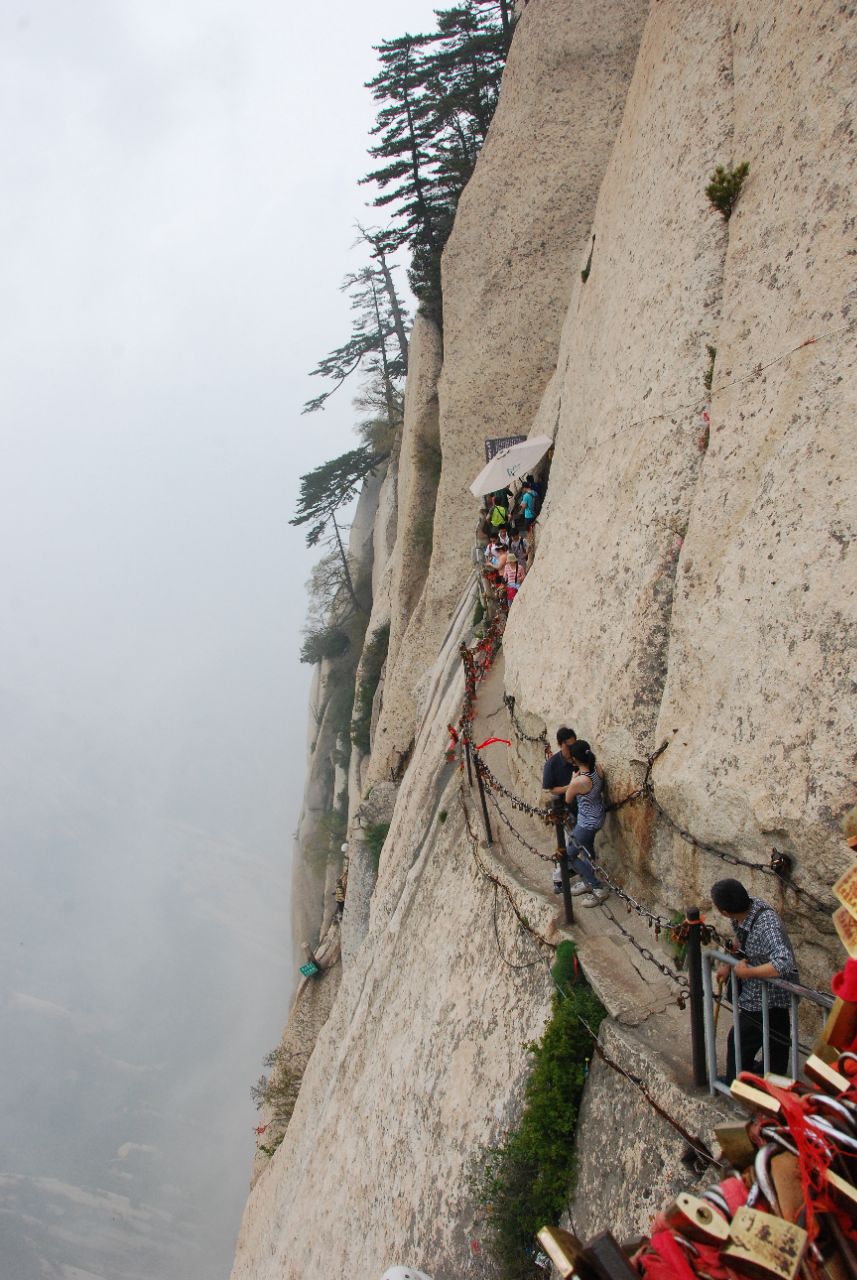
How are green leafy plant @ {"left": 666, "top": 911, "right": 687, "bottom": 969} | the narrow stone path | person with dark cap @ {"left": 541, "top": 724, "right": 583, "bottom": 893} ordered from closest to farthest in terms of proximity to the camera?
the narrow stone path → green leafy plant @ {"left": 666, "top": 911, "right": 687, "bottom": 969} → person with dark cap @ {"left": 541, "top": 724, "right": 583, "bottom": 893}

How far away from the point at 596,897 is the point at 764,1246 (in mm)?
5197

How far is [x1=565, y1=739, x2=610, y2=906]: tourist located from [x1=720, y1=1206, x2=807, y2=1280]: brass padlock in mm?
4793

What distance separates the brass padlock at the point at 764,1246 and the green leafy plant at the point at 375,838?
20251mm

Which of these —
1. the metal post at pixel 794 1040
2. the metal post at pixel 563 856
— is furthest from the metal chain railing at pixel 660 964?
the metal post at pixel 794 1040

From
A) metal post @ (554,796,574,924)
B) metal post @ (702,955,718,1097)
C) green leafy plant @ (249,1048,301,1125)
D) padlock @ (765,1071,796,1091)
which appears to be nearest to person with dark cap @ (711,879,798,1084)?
metal post @ (702,955,718,1097)

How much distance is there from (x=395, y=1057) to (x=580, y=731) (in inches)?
193

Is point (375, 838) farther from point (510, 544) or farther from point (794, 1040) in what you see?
point (794, 1040)

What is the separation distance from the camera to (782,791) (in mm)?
5582

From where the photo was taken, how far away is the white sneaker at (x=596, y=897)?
7.91 m

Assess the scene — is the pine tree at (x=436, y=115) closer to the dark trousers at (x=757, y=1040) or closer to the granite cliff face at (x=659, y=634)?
the granite cliff face at (x=659, y=634)

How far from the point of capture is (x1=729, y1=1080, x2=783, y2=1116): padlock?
10.4 ft

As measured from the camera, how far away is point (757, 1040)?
200 inches

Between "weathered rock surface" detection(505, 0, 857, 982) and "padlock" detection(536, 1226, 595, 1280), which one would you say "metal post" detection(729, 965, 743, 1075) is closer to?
"weathered rock surface" detection(505, 0, 857, 982)

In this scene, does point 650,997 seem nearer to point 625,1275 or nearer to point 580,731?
point 580,731
